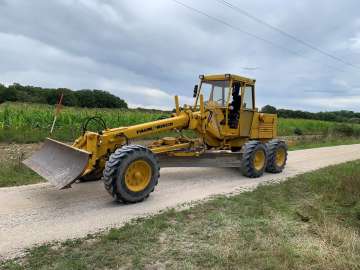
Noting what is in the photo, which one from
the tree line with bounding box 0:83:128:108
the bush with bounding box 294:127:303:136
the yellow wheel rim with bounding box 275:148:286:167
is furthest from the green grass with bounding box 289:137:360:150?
the tree line with bounding box 0:83:128:108

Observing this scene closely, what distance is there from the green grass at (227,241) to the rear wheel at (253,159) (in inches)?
95.4

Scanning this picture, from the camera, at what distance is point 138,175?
7.89 metres

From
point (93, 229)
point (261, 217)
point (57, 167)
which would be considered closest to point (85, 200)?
point (57, 167)

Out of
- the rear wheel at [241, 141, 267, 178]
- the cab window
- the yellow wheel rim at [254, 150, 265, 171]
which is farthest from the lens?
the cab window

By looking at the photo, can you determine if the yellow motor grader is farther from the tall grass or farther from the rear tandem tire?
the tall grass

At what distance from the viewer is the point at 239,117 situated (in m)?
11.2

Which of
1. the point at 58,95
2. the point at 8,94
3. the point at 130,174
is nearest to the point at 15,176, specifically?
the point at 130,174

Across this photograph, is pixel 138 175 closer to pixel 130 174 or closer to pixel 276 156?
pixel 130 174

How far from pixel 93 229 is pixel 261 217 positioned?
2867mm

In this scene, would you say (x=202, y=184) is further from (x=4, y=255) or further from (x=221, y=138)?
(x=4, y=255)

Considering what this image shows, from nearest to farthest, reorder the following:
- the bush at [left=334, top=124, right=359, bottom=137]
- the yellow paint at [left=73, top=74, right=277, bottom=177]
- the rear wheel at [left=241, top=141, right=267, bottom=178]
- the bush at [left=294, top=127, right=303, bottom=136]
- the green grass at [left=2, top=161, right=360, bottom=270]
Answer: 1. the green grass at [left=2, top=161, right=360, bottom=270]
2. the yellow paint at [left=73, top=74, right=277, bottom=177]
3. the rear wheel at [left=241, top=141, right=267, bottom=178]
4. the bush at [left=294, top=127, right=303, bottom=136]
5. the bush at [left=334, top=124, right=359, bottom=137]

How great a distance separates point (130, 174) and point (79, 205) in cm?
109

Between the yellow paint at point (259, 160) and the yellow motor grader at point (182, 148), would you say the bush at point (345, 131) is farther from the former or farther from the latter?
the yellow paint at point (259, 160)

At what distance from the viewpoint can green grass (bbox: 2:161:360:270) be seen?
4.99m
